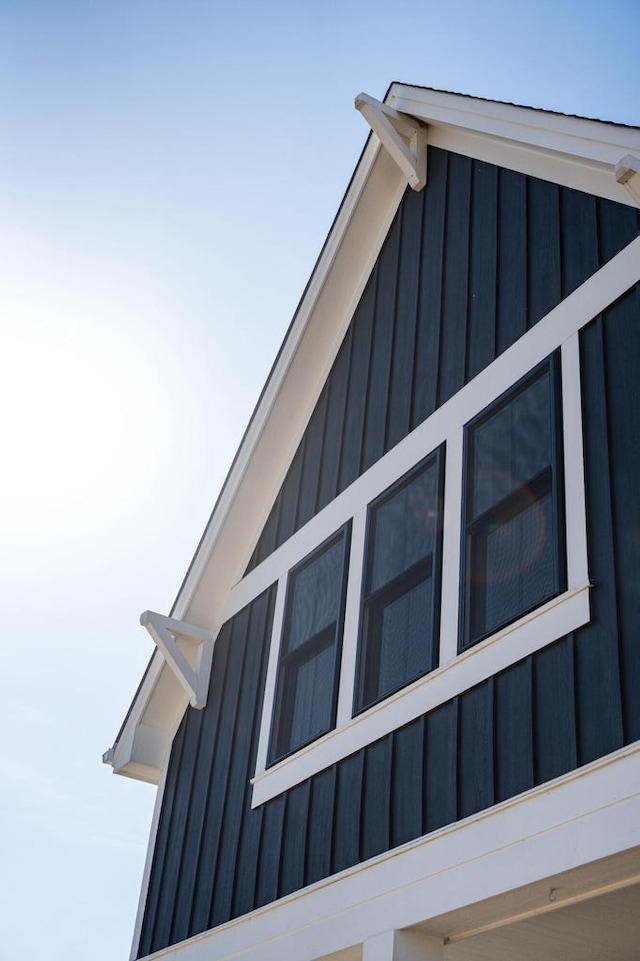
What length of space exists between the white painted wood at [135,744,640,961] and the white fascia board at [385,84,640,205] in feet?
8.35

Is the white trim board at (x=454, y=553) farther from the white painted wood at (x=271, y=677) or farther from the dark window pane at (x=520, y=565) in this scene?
the dark window pane at (x=520, y=565)

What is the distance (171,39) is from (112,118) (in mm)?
1267

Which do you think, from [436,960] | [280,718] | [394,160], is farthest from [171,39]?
[436,960]

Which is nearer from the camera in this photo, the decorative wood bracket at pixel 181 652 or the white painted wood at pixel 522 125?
the white painted wood at pixel 522 125

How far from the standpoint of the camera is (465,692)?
530 centimetres

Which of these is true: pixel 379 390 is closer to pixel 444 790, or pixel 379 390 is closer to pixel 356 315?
pixel 356 315

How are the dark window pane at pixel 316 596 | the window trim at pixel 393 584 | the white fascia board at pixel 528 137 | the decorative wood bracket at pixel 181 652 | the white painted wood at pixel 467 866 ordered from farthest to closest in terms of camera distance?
the decorative wood bracket at pixel 181 652 < the dark window pane at pixel 316 596 < the window trim at pixel 393 584 < the white fascia board at pixel 528 137 < the white painted wood at pixel 467 866

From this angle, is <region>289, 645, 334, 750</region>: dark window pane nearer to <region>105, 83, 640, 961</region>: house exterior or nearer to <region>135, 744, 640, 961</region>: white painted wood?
<region>105, 83, 640, 961</region>: house exterior

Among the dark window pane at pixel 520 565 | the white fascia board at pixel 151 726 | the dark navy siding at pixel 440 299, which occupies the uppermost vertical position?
the dark navy siding at pixel 440 299

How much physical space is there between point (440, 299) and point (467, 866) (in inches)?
135

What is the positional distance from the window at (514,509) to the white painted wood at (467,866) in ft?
2.91

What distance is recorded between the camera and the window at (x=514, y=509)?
5199 millimetres

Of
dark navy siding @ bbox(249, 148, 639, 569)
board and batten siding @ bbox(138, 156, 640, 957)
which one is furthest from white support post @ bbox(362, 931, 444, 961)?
dark navy siding @ bbox(249, 148, 639, 569)

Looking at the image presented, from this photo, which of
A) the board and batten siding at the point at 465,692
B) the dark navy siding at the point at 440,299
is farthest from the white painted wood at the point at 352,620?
the dark navy siding at the point at 440,299
